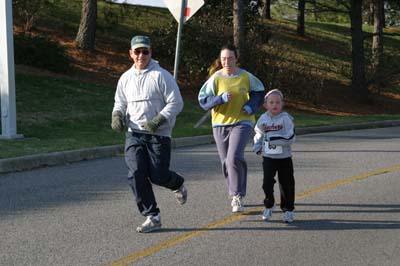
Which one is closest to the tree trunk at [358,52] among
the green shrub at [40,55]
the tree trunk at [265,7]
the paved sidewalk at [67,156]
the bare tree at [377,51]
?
the bare tree at [377,51]

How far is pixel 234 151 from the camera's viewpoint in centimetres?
750

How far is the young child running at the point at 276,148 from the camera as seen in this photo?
23.2 feet

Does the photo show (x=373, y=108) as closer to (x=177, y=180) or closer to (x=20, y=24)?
(x=20, y=24)

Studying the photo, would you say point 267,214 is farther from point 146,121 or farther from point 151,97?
point 151,97

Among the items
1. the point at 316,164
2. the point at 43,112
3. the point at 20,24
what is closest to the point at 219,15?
the point at 20,24

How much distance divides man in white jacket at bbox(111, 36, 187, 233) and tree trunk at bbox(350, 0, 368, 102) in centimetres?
2427

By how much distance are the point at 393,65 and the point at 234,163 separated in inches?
982

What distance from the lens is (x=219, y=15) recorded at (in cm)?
2603

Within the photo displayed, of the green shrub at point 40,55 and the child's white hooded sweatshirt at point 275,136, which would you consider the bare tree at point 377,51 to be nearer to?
the green shrub at point 40,55

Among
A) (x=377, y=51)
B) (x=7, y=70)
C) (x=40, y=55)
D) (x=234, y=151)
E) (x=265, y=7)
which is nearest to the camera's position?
(x=234, y=151)

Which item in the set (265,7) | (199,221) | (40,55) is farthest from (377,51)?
(199,221)

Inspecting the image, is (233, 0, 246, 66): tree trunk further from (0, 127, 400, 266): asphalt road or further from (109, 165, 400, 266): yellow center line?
(109, 165, 400, 266): yellow center line

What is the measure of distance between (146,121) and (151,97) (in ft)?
0.79

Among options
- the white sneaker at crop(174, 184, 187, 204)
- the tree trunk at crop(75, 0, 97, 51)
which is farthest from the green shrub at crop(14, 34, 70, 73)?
the white sneaker at crop(174, 184, 187, 204)
